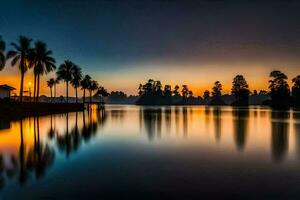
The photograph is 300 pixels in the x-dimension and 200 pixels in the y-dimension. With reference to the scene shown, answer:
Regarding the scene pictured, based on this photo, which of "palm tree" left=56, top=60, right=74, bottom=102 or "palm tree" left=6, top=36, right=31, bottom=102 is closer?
"palm tree" left=6, top=36, right=31, bottom=102

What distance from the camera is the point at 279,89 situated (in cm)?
11325

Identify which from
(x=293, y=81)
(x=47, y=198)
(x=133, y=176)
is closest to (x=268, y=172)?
(x=133, y=176)

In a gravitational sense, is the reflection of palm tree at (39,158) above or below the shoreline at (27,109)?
below

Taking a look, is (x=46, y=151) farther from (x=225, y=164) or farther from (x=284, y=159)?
(x=284, y=159)

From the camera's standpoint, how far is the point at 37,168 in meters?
11.2

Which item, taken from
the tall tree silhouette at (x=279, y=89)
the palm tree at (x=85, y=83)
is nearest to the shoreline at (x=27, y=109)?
the palm tree at (x=85, y=83)

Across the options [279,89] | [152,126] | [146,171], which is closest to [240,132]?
[152,126]

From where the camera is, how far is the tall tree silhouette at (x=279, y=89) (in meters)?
112

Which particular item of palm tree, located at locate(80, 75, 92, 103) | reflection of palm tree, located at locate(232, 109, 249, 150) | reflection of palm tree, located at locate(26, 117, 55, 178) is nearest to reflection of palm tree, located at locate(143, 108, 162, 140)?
reflection of palm tree, located at locate(232, 109, 249, 150)

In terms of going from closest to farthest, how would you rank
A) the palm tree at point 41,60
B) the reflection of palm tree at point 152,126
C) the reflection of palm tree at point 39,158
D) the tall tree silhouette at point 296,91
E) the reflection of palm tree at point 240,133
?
the reflection of palm tree at point 39,158 < the reflection of palm tree at point 240,133 < the reflection of palm tree at point 152,126 < the palm tree at point 41,60 < the tall tree silhouette at point 296,91

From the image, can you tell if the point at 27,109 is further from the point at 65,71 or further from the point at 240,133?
the point at 65,71

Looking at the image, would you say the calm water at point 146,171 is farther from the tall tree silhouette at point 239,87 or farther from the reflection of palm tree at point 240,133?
the tall tree silhouette at point 239,87

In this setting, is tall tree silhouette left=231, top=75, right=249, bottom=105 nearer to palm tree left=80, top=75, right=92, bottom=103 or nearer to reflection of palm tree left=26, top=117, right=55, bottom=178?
palm tree left=80, top=75, right=92, bottom=103

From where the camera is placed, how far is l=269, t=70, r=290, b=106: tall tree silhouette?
11175cm
